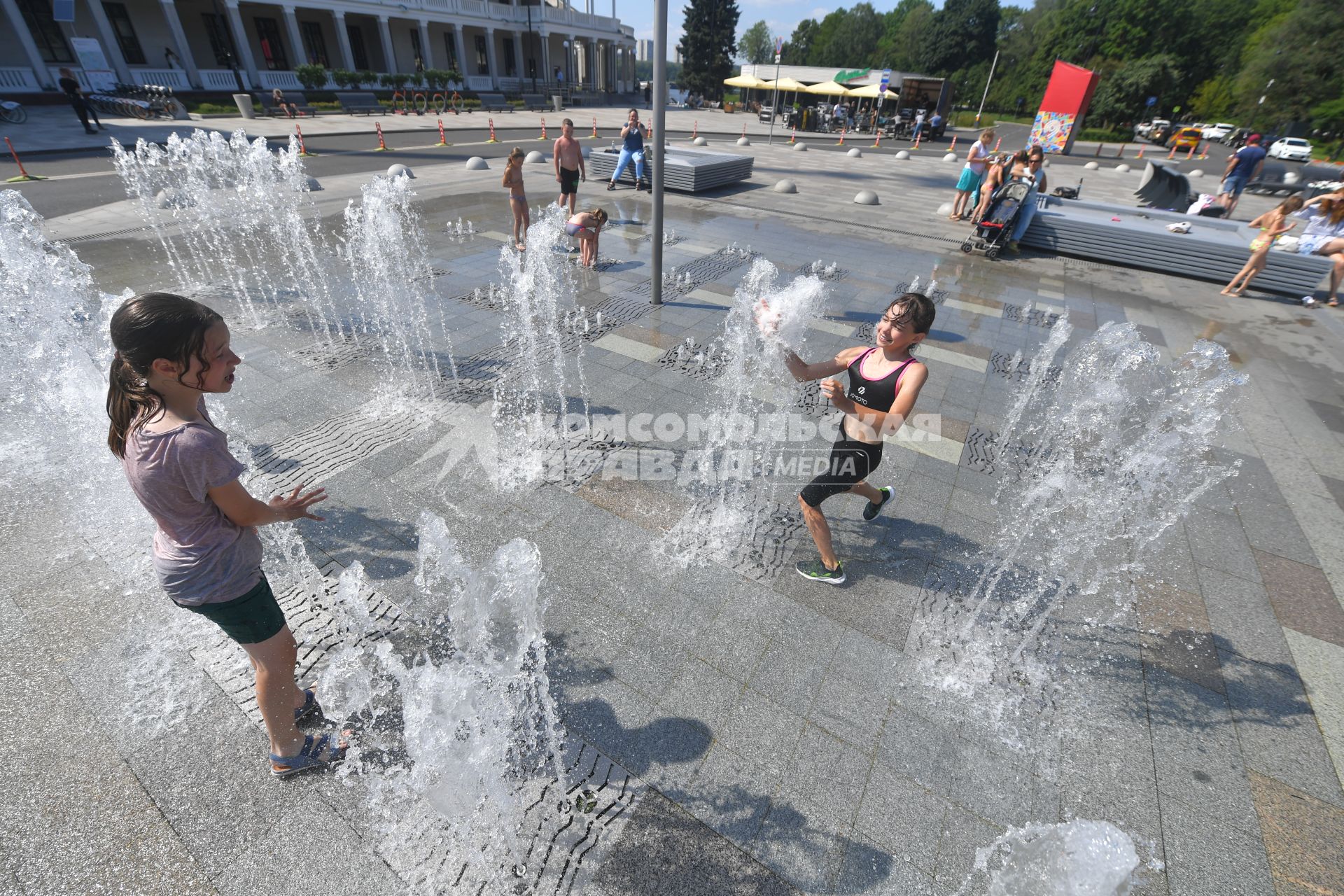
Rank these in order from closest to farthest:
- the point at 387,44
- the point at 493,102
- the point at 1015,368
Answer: the point at 1015,368
the point at 387,44
the point at 493,102

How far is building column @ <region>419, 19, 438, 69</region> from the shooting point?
4012 cm

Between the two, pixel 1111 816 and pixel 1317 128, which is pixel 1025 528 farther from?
pixel 1317 128

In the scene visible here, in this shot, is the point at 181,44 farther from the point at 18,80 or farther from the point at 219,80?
the point at 18,80

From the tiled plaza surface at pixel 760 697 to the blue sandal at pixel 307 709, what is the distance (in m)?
0.19

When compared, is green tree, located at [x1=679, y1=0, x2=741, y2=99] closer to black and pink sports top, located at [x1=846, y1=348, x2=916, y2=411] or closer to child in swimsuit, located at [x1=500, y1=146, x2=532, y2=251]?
child in swimsuit, located at [x1=500, y1=146, x2=532, y2=251]

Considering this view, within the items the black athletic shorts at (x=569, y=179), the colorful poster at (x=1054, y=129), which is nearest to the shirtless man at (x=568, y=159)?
the black athletic shorts at (x=569, y=179)

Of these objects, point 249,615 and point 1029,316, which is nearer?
point 249,615

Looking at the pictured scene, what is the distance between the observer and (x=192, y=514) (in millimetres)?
1977

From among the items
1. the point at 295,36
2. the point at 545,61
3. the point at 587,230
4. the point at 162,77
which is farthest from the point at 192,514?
the point at 545,61

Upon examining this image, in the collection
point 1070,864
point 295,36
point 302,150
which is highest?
point 295,36

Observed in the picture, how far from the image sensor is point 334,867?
93.2 inches

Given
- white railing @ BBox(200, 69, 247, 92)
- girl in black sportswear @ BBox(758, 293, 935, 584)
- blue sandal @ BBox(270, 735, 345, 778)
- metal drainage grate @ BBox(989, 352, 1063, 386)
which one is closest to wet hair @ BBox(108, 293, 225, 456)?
blue sandal @ BBox(270, 735, 345, 778)

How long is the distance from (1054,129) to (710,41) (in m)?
49.6

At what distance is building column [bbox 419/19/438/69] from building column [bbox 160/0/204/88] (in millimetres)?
14363
